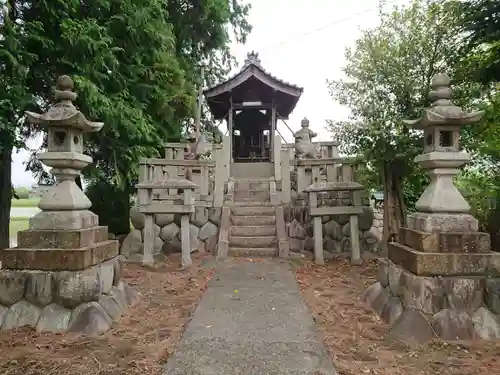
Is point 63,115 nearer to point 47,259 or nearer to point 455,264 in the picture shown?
point 47,259

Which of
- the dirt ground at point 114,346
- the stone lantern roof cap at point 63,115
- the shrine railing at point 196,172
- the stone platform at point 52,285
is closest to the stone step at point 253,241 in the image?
the shrine railing at point 196,172

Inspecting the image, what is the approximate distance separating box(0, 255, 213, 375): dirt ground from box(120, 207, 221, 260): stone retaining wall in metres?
3.02

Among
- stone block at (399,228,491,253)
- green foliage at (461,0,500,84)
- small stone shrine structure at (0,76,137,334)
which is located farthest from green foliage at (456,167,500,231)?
small stone shrine structure at (0,76,137,334)

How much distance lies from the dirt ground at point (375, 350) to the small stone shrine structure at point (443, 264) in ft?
0.59

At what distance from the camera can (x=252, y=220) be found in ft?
27.9

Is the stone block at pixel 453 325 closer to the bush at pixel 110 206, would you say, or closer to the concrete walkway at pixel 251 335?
the concrete walkway at pixel 251 335

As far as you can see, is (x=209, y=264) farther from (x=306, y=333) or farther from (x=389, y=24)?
(x=389, y=24)

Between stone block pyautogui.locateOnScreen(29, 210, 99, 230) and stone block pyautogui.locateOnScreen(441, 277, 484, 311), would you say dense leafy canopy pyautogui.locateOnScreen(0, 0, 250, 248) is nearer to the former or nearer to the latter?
stone block pyautogui.locateOnScreen(29, 210, 99, 230)

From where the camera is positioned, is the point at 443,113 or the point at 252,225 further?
the point at 252,225

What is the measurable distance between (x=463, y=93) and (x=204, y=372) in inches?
231

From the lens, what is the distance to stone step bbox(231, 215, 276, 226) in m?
8.43

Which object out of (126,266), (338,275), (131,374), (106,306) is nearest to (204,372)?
(131,374)

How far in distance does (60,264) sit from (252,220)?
16.8 ft

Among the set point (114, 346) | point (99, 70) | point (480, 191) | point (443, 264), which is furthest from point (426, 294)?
point (99, 70)
